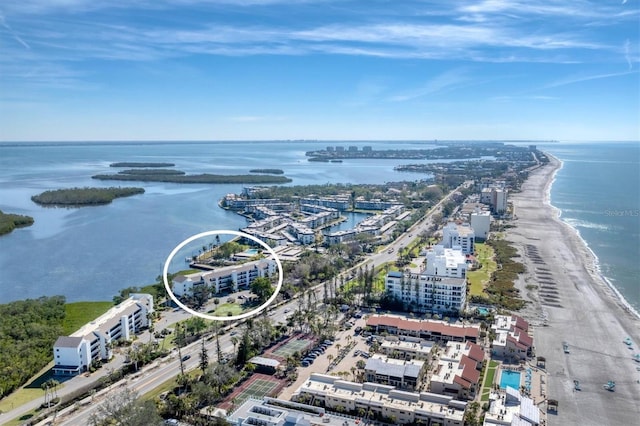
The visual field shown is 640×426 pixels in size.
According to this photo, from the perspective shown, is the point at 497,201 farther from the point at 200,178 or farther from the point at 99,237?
the point at 200,178

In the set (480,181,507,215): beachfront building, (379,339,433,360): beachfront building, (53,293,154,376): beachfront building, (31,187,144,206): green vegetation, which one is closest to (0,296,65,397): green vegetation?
(53,293,154,376): beachfront building

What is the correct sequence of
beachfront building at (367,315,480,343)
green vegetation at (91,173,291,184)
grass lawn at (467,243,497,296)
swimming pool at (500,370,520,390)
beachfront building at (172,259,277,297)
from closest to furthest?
swimming pool at (500,370,520,390) < beachfront building at (367,315,480,343) < beachfront building at (172,259,277,297) < grass lawn at (467,243,497,296) < green vegetation at (91,173,291,184)

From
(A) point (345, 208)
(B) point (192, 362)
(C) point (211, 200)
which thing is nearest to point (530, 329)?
(B) point (192, 362)

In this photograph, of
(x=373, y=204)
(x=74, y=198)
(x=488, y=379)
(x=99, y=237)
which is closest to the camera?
(x=488, y=379)

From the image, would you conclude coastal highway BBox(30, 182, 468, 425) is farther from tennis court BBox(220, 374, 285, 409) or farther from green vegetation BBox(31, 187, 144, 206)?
green vegetation BBox(31, 187, 144, 206)

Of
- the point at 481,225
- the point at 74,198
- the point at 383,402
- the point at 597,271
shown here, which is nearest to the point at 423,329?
the point at 383,402

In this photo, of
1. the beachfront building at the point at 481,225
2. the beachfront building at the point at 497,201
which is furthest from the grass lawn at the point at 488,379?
the beachfront building at the point at 497,201
